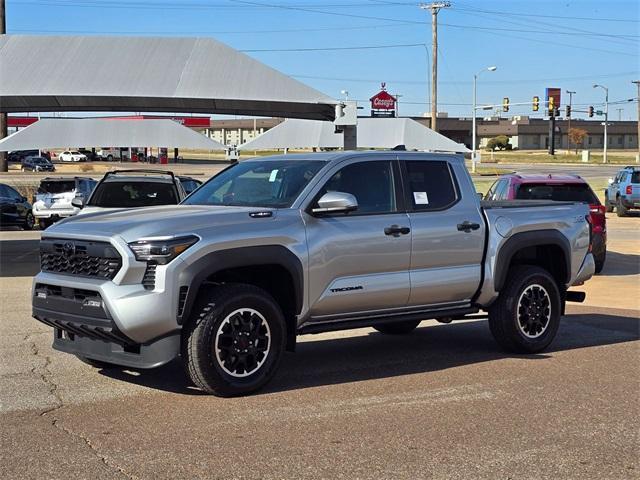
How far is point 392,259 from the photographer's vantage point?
786 centimetres

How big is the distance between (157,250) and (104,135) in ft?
42.2

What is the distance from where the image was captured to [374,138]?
18000 millimetres

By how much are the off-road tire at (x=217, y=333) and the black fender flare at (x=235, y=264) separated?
131 millimetres

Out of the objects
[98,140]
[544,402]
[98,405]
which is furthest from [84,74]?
[544,402]

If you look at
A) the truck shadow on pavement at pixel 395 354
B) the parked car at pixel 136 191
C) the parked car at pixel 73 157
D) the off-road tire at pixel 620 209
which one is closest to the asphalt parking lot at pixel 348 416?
the truck shadow on pavement at pixel 395 354

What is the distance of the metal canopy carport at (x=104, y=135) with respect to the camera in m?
17.8

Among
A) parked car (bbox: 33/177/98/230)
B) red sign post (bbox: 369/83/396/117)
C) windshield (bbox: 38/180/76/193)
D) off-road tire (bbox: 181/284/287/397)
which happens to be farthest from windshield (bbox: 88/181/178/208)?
windshield (bbox: 38/180/76/193)

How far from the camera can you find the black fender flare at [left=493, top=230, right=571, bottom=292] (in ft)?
28.2

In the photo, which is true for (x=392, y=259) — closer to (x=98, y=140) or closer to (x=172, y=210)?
(x=172, y=210)

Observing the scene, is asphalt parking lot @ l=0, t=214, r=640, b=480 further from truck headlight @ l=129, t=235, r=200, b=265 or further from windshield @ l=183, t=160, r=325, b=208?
windshield @ l=183, t=160, r=325, b=208

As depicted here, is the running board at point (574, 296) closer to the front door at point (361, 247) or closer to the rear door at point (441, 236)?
the rear door at point (441, 236)

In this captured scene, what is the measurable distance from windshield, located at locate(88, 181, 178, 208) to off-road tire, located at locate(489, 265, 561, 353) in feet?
27.0

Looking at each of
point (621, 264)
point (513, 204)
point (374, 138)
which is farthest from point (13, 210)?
point (513, 204)

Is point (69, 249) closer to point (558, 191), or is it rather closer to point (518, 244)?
point (518, 244)
